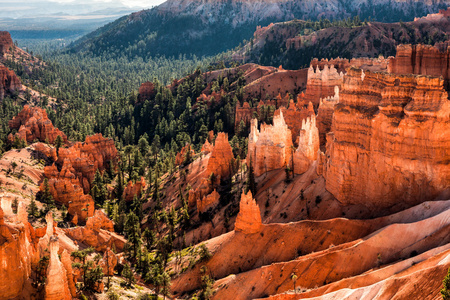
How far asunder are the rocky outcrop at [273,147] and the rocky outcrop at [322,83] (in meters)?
27.7

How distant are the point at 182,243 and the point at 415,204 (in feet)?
96.0

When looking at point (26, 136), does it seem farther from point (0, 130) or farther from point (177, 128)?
point (177, 128)

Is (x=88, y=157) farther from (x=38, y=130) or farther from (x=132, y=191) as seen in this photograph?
(x=38, y=130)

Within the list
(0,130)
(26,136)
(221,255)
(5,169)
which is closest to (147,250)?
(221,255)

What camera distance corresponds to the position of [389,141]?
4003 centimetres

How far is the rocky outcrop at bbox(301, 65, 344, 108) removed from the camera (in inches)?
3484

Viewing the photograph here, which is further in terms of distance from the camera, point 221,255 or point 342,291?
point 221,255

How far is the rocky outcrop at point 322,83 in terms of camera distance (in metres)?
88.5

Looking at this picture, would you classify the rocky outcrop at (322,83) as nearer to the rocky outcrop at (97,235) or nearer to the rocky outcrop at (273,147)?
the rocky outcrop at (273,147)

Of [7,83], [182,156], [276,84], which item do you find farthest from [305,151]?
[7,83]

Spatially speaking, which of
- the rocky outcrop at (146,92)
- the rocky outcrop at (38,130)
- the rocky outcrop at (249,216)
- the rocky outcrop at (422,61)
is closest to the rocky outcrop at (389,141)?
the rocky outcrop at (422,61)

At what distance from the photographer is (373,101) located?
4272 cm

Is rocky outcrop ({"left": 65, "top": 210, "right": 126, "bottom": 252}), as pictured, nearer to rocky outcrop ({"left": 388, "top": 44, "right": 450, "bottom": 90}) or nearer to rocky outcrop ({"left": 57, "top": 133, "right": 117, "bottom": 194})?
rocky outcrop ({"left": 57, "top": 133, "right": 117, "bottom": 194})

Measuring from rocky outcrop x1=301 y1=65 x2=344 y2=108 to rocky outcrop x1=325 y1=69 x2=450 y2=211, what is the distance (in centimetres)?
4406
